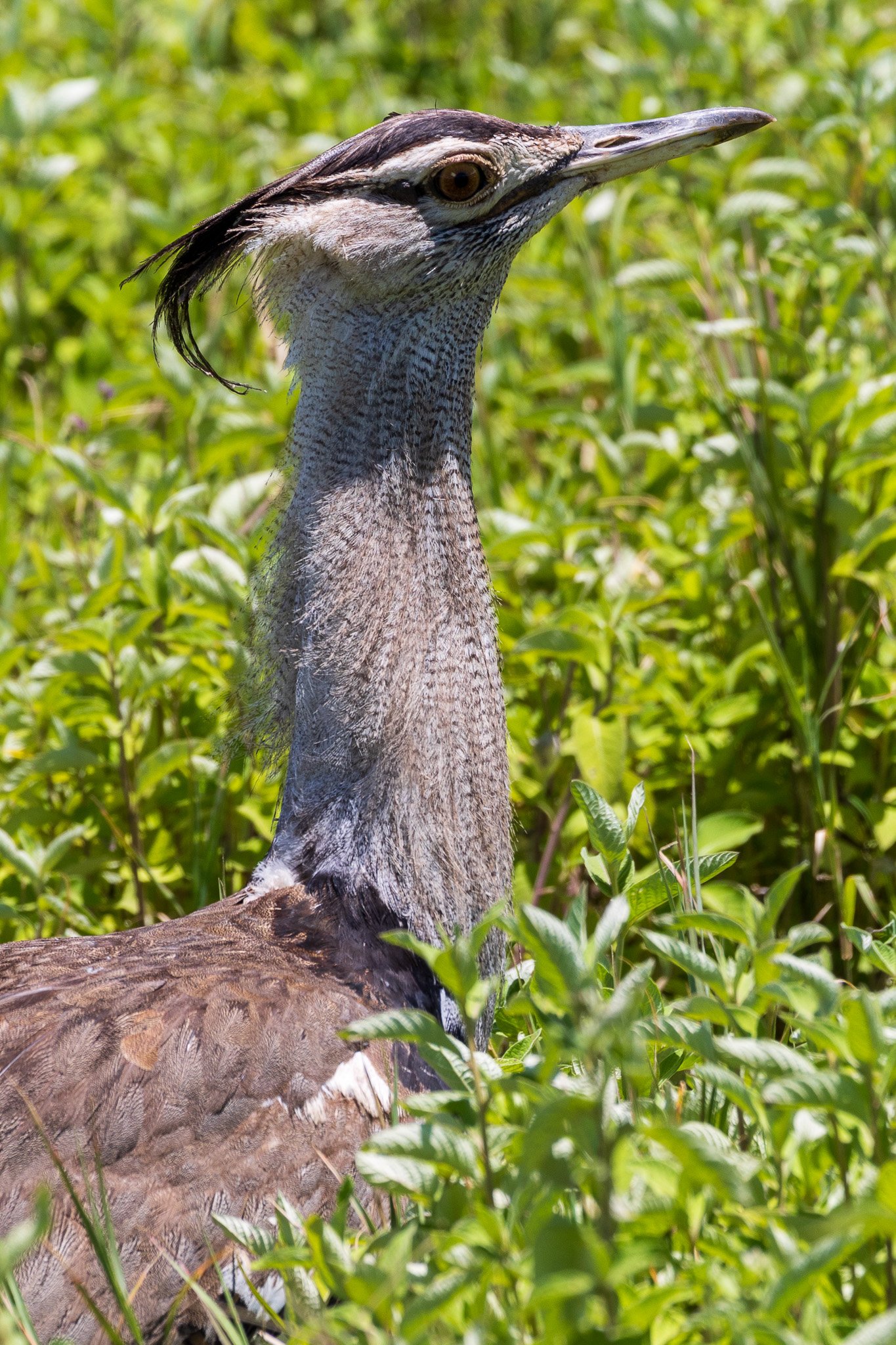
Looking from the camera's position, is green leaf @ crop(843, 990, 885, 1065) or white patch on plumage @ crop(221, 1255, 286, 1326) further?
white patch on plumage @ crop(221, 1255, 286, 1326)

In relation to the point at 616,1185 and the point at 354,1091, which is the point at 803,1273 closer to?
the point at 616,1185

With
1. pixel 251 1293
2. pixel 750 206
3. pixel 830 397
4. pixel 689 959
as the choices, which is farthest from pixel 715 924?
pixel 750 206

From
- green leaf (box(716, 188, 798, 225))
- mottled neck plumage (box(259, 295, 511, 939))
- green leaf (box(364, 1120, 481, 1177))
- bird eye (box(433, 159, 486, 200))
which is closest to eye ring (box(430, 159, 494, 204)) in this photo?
bird eye (box(433, 159, 486, 200))

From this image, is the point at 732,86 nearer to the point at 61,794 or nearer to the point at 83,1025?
the point at 61,794

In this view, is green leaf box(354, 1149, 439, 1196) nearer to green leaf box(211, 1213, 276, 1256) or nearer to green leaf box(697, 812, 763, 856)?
green leaf box(211, 1213, 276, 1256)

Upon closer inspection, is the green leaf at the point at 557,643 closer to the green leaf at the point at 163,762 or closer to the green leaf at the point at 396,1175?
the green leaf at the point at 163,762

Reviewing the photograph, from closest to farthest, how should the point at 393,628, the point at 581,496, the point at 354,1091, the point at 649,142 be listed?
the point at 354,1091 → the point at 393,628 → the point at 649,142 → the point at 581,496

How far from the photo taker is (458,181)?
7.93 ft

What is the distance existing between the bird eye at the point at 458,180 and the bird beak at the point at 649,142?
20 cm

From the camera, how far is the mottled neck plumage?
238 centimetres

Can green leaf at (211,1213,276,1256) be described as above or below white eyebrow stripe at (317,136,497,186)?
below

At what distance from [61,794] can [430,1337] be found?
2041 mm

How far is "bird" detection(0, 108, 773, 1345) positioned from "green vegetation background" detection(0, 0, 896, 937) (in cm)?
29

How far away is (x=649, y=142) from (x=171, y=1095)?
1692mm
